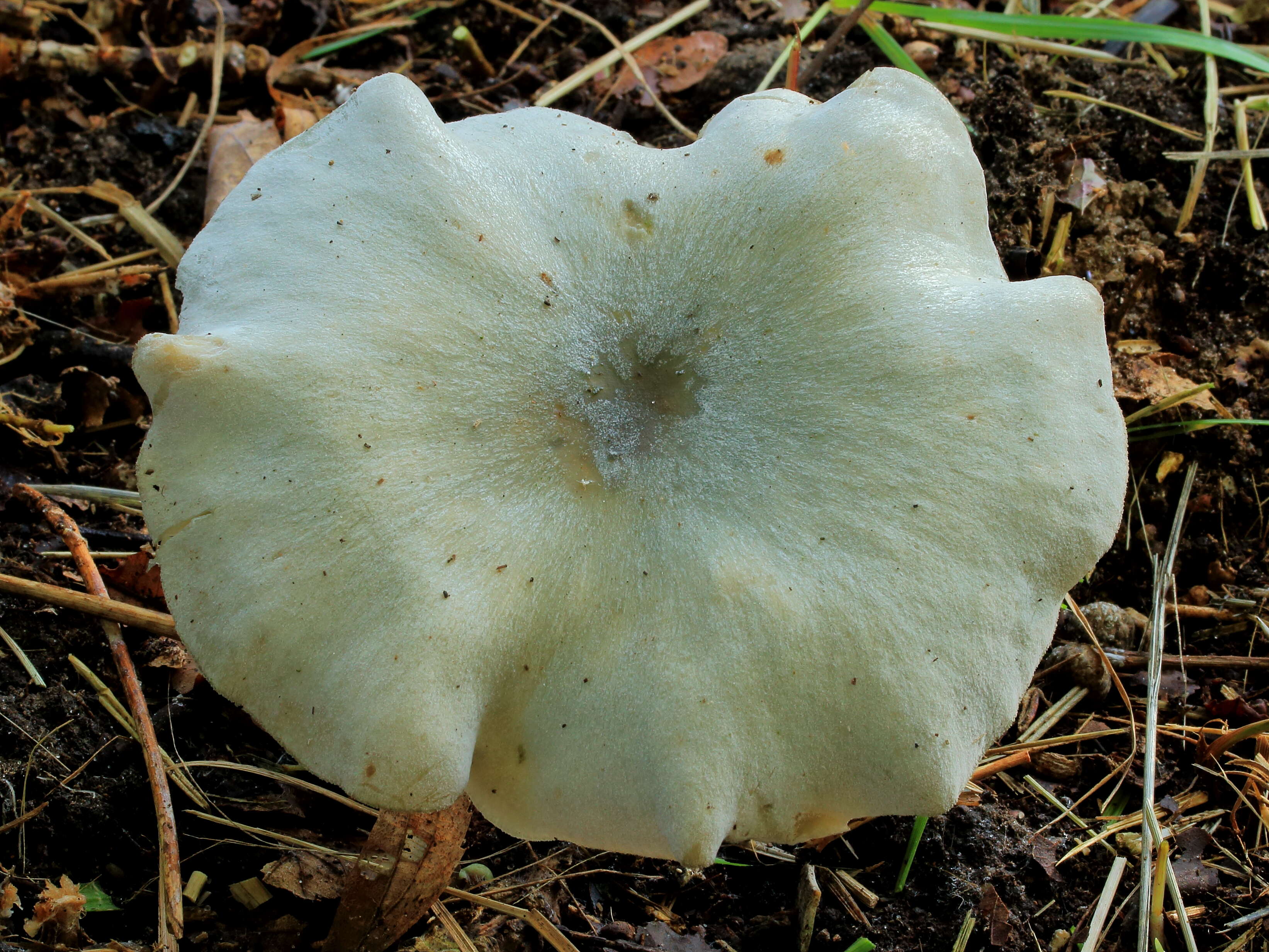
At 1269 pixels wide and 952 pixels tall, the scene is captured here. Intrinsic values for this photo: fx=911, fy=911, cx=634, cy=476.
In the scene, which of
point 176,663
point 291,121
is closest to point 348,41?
point 291,121

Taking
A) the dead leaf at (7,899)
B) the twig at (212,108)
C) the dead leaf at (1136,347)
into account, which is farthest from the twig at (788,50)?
the dead leaf at (7,899)

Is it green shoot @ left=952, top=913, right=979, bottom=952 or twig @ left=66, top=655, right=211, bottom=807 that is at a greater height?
twig @ left=66, top=655, right=211, bottom=807

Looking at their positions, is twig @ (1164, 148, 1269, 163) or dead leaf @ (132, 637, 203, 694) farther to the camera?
twig @ (1164, 148, 1269, 163)

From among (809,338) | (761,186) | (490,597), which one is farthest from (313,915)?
(761,186)

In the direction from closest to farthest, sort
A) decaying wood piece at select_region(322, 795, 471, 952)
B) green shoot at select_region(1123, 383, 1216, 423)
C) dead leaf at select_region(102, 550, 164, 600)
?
1. decaying wood piece at select_region(322, 795, 471, 952)
2. dead leaf at select_region(102, 550, 164, 600)
3. green shoot at select_region(1123, 383, 1216, 423)

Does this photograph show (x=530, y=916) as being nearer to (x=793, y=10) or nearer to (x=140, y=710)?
(x=140, y=710)

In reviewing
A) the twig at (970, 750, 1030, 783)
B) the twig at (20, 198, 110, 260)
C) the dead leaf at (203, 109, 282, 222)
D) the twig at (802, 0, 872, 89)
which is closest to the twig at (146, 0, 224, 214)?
the dead leaf at (203, 109, 282, 222)

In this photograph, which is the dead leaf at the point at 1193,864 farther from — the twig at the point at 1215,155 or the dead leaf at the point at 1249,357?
the twig at the point at 1215,155

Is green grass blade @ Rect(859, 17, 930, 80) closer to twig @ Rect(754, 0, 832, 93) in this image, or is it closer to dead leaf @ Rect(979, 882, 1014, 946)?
twig @ Rect(754, 0, 832, 93)
